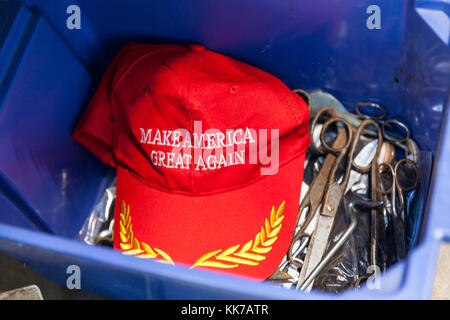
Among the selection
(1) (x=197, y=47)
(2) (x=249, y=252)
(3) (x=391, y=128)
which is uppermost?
(1) (x=197, y=47)

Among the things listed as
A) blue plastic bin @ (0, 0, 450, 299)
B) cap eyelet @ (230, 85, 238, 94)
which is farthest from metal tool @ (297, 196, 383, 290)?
cap eyelet @ (230, 85, 238, 94)

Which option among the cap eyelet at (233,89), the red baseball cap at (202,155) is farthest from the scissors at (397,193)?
the cap eyelet at (233,89)

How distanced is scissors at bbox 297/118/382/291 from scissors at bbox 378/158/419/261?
27 mm

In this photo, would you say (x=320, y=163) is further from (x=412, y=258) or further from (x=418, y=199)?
(x=412, y=258)

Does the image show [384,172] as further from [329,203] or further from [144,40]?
[144,40]

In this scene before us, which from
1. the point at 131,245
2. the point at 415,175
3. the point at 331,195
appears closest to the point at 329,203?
the point at 331,195

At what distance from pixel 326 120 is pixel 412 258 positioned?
0.34 m

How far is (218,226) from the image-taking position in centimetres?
66

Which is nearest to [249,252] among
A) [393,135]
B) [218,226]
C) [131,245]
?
[218,226]

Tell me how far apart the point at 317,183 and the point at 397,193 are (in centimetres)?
10

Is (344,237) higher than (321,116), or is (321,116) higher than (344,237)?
(321,116)

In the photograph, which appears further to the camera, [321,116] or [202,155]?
[321,116]
